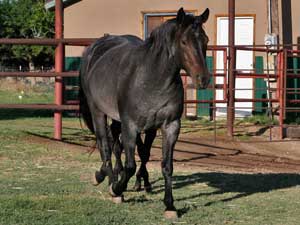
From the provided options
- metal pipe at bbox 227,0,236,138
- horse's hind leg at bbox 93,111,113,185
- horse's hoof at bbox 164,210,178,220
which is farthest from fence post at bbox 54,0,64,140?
horse's hoof at bbox 164,210,178,220

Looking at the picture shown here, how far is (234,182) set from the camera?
8.89m

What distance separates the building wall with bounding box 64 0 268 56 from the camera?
61.2ft

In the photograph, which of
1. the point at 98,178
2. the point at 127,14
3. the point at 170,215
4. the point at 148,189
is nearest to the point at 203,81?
the point at 170,215

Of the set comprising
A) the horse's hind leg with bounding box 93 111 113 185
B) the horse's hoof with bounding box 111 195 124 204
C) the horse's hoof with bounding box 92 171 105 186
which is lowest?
the horse's hoof with bounding box 111 195 124 204

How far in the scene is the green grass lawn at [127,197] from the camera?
21.4 feet

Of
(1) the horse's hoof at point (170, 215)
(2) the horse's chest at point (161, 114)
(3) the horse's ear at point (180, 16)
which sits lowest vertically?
(1) the horse's hoof at point (170, 215)

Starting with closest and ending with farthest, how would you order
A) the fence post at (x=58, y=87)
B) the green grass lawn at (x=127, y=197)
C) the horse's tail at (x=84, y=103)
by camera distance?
the green grass lawn at (x=127, y=197) < the horse's tail at (x=84, y=103) < the fence post at (x=58, y=87)

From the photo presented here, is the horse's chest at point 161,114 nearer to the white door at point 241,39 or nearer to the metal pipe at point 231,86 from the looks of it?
the metal pipe at point 231,86

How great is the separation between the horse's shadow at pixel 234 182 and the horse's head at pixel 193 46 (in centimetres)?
183

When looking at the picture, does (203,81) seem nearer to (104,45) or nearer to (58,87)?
(104,45)

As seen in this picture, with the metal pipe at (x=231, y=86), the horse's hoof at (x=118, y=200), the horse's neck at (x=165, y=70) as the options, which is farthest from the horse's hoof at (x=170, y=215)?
the metal pipe at (x=231, y=86)

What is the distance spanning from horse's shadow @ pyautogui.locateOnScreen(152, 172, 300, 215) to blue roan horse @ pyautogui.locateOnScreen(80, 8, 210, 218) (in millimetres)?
946

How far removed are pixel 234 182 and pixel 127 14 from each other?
11363mm

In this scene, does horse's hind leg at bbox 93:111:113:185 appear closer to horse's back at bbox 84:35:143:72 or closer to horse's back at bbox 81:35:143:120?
horse's back at bbox 81:35:143:120
